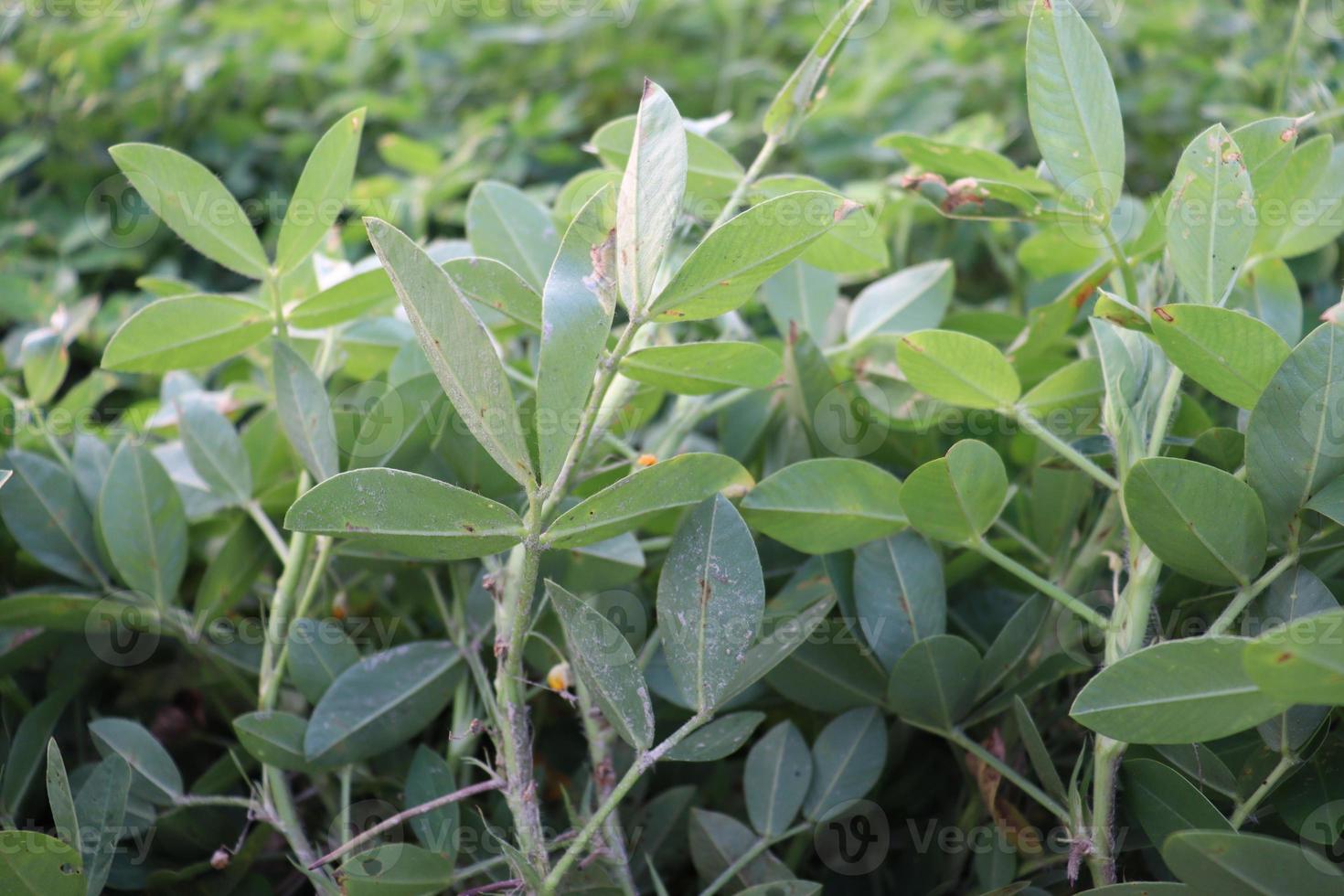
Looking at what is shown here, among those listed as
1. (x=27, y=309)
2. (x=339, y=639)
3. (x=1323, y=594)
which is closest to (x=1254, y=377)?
(x=1323, y=594)

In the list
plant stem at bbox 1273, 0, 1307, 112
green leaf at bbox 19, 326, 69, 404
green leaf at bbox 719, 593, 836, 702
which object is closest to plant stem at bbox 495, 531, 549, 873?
green leaf at bbox 719, 593, 836, 702

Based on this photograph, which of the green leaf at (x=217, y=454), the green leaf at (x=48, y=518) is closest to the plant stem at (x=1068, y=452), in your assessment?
the green leaf at (x=217, y=454)

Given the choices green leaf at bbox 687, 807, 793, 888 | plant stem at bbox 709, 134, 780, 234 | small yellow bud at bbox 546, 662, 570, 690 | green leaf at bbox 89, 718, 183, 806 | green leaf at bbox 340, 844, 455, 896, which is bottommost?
green leaf at bbox 687, 807, 793, 888

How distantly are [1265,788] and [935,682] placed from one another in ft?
0.58

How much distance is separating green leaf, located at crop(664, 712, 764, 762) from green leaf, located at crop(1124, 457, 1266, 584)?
0.23m

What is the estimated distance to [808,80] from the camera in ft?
2.09

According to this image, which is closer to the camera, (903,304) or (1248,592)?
(1248,592)

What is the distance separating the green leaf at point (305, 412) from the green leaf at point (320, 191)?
0.26ft

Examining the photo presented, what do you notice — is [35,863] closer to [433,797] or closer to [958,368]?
[433,797]

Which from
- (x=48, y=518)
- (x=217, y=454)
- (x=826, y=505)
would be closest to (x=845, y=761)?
(x=826, y=505)

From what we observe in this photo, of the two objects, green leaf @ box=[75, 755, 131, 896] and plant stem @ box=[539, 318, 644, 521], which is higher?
plant stem @ box=[539, 318, 644, 521]

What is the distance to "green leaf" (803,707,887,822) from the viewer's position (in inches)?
24.7

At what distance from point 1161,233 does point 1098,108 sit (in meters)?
0.12

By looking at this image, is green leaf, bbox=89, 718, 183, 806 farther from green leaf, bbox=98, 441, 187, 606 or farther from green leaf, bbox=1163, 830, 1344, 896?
green leaf, bbox=1163, 830, 1344, 896
